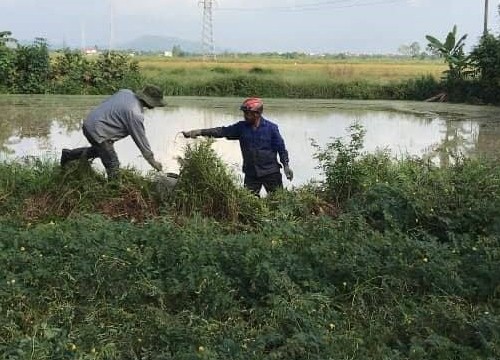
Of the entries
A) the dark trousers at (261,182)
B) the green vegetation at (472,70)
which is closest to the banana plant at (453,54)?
the green vegetation at (472,70)

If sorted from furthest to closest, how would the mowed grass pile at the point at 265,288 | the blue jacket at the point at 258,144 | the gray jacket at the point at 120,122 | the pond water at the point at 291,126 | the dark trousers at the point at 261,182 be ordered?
1. the pond water at the point at 291,126
2. the dark trousers at the point at 261,182
3. the blue jacket at the point at 258,144
4. the gray jacket at the point at 120,122
5. the mowed grass pile at the point at 265,288

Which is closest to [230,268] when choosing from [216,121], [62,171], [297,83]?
[62,171]

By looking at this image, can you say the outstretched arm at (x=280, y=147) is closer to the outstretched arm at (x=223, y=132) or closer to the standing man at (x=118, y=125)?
the outstretched arm at (x=223, y=132)

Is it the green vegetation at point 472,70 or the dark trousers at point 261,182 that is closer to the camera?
the dark trousers at point 261,182

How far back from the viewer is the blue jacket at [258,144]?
6.60m

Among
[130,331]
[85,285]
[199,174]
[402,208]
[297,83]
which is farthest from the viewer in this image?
[297,83]

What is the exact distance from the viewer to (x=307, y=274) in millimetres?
4227

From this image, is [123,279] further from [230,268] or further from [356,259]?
[356,259]

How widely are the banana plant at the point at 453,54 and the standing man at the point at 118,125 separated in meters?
21.3

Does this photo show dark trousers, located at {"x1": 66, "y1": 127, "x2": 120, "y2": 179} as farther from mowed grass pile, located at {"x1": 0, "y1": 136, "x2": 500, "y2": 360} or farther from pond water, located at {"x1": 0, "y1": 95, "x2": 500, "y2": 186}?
mowed grass pile, located at {"x1": 0, "y1": 136, "x2": 500, "y2": 360}

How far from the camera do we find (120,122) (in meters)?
6.63

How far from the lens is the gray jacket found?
6496mm

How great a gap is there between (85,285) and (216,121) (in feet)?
40.1

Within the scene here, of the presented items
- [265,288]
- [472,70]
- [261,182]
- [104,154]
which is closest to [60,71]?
[472,70]
